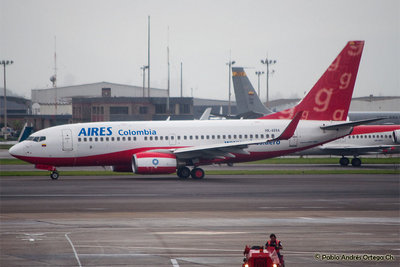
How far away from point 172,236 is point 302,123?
26219 millimetres

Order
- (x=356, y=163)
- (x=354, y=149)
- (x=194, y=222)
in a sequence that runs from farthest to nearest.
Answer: (x=356, y=163)
(x=354, y=149)
(x=194, y=222)

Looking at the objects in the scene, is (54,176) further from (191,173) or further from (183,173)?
(191,173)

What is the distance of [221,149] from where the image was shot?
42062 millimetres

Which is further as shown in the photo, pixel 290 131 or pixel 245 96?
pixel 245 96

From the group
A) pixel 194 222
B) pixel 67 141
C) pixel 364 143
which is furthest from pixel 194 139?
pixel 194 222

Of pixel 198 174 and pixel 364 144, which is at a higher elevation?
pixel 364 144

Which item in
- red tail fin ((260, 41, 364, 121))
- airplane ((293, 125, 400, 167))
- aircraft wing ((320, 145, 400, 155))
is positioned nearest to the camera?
red tail fin ((260, 41, 364, 121))

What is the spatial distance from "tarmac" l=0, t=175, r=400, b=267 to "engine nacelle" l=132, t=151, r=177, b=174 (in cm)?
165

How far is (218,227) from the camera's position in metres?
22.2

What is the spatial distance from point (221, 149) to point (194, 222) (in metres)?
19.0

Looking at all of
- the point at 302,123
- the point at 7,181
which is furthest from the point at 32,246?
the point at 302,123

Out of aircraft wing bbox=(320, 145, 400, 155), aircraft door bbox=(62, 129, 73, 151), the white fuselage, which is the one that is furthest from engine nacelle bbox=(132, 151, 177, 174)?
aircraft wing bbox=(320, 145, 400, 155)

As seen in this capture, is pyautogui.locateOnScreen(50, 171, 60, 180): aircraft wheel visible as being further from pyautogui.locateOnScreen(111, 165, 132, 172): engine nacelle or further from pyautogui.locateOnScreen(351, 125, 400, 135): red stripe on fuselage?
pyautogui.locateOnScreen(351, 125, 400, 135): red stripe on fuselage

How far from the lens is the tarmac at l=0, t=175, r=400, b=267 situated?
17.4 meters
